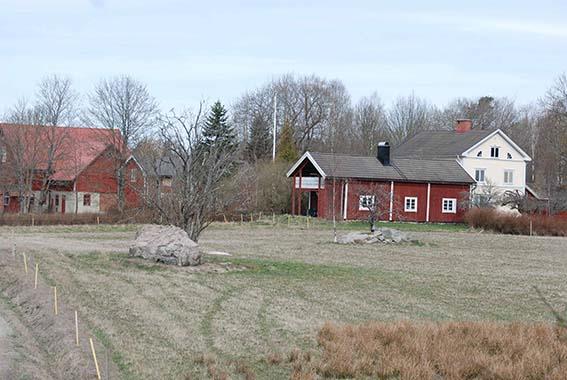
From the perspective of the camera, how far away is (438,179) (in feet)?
192

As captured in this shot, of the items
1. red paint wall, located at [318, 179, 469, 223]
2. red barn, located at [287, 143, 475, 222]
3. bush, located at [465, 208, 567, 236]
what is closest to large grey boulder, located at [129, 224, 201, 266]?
red paint wall, located at [318, 179, 469, 223]

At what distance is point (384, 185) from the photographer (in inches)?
2212

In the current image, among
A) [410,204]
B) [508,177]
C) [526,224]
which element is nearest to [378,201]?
[526,224]

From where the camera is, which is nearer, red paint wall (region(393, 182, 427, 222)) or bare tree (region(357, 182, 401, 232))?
bare tree (region(357, 182, 401, 232))

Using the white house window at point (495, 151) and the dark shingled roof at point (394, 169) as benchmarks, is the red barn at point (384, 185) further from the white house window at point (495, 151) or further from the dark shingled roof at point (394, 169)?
the white house window at point (495, 151)

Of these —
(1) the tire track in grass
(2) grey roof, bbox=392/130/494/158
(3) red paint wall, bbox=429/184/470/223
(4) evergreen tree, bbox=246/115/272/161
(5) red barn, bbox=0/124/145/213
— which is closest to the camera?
(1) the tire track in grass

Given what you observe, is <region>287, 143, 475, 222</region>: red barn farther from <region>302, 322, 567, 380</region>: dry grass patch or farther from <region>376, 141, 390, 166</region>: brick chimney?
<region>302, 322, 567, 380</region>: dry grass patch

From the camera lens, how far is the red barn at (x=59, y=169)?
6109 centimetres

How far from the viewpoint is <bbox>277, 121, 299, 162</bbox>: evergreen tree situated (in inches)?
2800

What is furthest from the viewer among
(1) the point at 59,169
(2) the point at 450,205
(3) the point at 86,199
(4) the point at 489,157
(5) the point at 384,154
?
(4) the point at 489,157

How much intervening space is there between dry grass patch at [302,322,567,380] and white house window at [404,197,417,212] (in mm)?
42437

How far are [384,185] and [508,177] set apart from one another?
49.4 ft

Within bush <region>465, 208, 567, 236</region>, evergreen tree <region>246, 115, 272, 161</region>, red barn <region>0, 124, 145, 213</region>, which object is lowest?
bush <region>465, 208, 567, 236</region>

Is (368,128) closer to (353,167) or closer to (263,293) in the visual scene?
(353,167)
